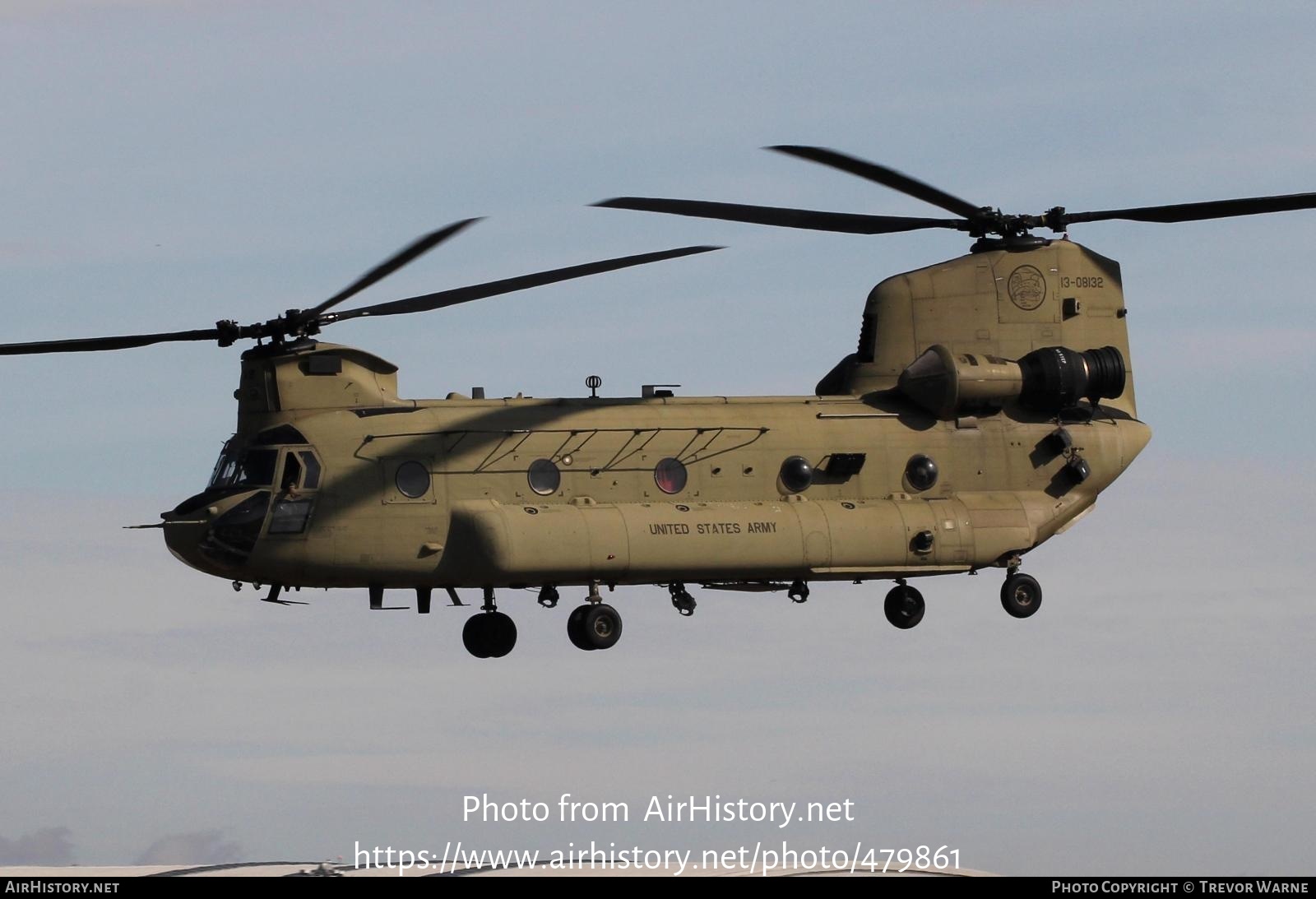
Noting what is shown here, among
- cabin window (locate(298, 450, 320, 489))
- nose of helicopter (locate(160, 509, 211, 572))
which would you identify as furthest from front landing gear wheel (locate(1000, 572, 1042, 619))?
nose of helicopter (locate(160, 509, 211, 572))

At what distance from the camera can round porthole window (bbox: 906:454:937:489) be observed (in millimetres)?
43000

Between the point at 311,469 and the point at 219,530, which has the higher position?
the point at 311,469

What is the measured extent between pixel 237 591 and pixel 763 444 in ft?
30.1

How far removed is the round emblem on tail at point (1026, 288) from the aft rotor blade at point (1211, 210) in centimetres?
139

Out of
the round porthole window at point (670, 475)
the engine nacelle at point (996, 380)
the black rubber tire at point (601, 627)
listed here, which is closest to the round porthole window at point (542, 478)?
the round porthole window at point (670, 475)

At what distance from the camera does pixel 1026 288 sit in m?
44.5

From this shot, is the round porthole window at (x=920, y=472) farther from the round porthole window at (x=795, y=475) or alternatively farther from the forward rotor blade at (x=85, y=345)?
the forward rotor blade at (x=85, y=345)

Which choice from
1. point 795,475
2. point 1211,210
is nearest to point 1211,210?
point 1211,210

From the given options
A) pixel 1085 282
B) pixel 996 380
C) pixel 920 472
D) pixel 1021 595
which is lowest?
pixel 1021 595

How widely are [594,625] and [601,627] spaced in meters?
0.14

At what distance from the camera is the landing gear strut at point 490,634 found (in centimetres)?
4216

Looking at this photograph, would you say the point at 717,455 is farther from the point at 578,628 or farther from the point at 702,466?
the point at 578,628

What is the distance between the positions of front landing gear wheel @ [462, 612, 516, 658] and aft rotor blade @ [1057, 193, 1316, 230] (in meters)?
12.5

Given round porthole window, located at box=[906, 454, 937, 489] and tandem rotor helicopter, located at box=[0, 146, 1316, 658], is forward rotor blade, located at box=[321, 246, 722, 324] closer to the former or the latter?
tandem rotor helicopter, located at box=[0, 146, 1316, 658]
